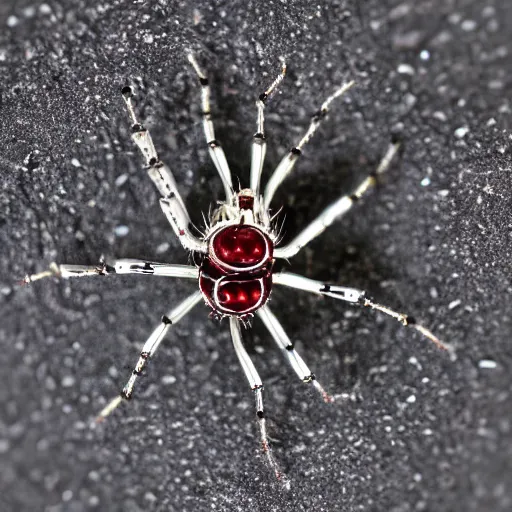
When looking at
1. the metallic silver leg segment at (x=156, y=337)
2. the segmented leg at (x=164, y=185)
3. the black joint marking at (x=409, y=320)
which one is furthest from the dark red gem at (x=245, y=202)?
the black joint marking at (x=409, y=320)

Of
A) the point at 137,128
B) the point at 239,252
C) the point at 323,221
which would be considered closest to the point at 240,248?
the point at 239,252

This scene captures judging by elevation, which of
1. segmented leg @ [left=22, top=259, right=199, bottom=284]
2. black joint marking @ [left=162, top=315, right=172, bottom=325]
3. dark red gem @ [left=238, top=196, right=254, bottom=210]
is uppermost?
dark red gem @ [left=238, top=196, right=254, bottom=210]

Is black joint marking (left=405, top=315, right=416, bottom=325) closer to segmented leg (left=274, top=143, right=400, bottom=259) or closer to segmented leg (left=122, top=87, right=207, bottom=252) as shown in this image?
segmented leg (left=274, top=143, right=400, bottom=259)

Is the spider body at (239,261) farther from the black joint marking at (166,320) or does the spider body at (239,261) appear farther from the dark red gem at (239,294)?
the black joint marking at (166,320)

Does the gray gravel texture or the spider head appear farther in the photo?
the gray gravel texture

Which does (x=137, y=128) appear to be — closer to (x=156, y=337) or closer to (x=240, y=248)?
(x=240, y=248)

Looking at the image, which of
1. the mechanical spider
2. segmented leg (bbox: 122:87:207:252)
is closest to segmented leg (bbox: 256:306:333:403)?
the mechanical spider
